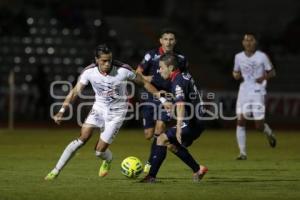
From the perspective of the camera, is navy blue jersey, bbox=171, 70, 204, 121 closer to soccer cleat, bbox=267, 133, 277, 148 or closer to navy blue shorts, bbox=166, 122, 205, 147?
navy blue shorts, bbox=166, 122, 205, 147

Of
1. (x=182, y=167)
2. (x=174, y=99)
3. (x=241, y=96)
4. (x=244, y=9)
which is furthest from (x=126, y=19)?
(x=174, y=99)

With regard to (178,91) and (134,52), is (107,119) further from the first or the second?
(134,52)

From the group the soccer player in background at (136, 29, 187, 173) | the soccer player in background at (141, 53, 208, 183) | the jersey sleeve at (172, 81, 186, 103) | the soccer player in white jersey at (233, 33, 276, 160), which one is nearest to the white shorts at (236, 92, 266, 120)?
the soccer player in white jersey at (233, 33, 276, 160)

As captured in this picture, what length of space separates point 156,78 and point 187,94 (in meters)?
2.85

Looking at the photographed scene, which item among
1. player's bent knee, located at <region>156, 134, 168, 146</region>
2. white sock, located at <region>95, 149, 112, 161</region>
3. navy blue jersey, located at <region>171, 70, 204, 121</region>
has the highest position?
navy blue jersey, located at <region>171, 70, 204, 121</region>

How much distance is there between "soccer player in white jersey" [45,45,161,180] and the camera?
12641 millimetres

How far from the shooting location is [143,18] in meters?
41.2

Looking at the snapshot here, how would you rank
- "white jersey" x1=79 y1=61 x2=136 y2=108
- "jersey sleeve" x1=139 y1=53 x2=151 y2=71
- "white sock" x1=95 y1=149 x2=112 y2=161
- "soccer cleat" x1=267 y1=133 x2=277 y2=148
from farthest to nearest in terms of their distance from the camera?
1. "soccer cleat" x1=267 y1=133 x2=277 y2=148
2. "jersey sleeve" x1=139 y1=53 x2=151 y2=71
3. "white sock" x1=95 y1=149 x2=112 y2=161
4. "white jersey" x1=79 y1=61 x2=136 y2=108

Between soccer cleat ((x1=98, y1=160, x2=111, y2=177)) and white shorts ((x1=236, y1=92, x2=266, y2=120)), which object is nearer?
soccer cleat ((x1=98, y1=160, x2=111, y2=177))

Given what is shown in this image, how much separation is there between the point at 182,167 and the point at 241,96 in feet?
12.3

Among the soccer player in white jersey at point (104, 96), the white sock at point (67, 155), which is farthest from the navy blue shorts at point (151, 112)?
the white sock at point (67, 155)

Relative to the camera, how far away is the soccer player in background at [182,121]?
12.3 metres

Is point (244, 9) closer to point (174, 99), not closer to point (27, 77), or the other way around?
point (27, 77)

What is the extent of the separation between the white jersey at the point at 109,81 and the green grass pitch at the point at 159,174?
1242 millimetres
